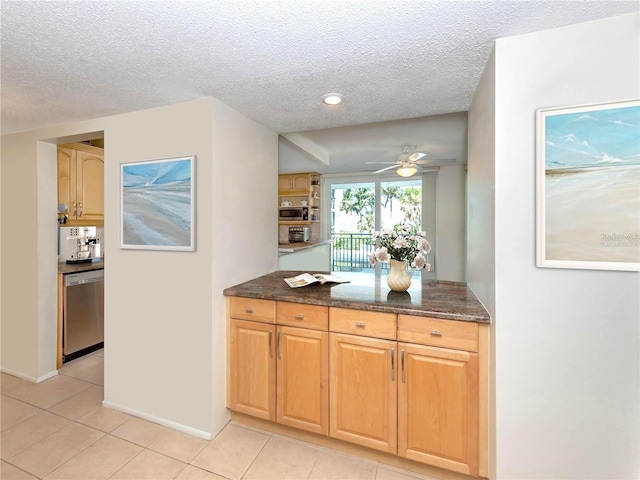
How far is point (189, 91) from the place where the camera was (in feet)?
6.31

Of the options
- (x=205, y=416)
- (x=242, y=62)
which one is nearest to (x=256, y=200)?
(x=242, y=62)

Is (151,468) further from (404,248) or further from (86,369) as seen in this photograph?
(404,248)

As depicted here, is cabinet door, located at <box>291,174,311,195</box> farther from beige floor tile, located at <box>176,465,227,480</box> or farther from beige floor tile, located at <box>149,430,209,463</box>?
beige floor tile, located at <box>176,465,227,480</box>

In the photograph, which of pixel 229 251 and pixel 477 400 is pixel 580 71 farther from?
pixel 229 251

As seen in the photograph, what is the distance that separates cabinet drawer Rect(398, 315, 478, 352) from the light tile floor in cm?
80

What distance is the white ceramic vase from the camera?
6.79 feet

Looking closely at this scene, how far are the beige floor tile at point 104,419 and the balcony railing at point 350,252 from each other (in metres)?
4.72

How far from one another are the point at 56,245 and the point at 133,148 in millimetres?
1516

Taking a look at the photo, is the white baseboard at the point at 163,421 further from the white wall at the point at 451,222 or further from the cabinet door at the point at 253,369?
the white wall at the point at 451,222

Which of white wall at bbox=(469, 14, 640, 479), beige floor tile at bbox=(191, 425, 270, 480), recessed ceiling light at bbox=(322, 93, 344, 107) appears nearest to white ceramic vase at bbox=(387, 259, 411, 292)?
white wall at bbox=(469, 14, 640, 479)

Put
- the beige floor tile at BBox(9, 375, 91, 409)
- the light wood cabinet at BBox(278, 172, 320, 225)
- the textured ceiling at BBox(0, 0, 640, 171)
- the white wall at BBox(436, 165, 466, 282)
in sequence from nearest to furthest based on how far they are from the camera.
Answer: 1. the textured ceiling at BBox(0, 0, 640, 171)
2. the beige floor tile at BBox(9, 375, 91, 409)
3. the white wall at BBox(436, 165, 466, 282)
4. the light wood cabinet at BBox(278, 172, 320, 225)

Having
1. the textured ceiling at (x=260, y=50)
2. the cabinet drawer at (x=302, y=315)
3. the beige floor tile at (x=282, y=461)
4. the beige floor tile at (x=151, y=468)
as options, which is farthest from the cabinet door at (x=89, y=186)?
the beige floor tile at (x=282, y=461)

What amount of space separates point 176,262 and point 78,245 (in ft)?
6.58

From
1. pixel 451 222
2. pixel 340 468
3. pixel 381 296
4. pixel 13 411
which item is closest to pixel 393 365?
pixel 381 296
